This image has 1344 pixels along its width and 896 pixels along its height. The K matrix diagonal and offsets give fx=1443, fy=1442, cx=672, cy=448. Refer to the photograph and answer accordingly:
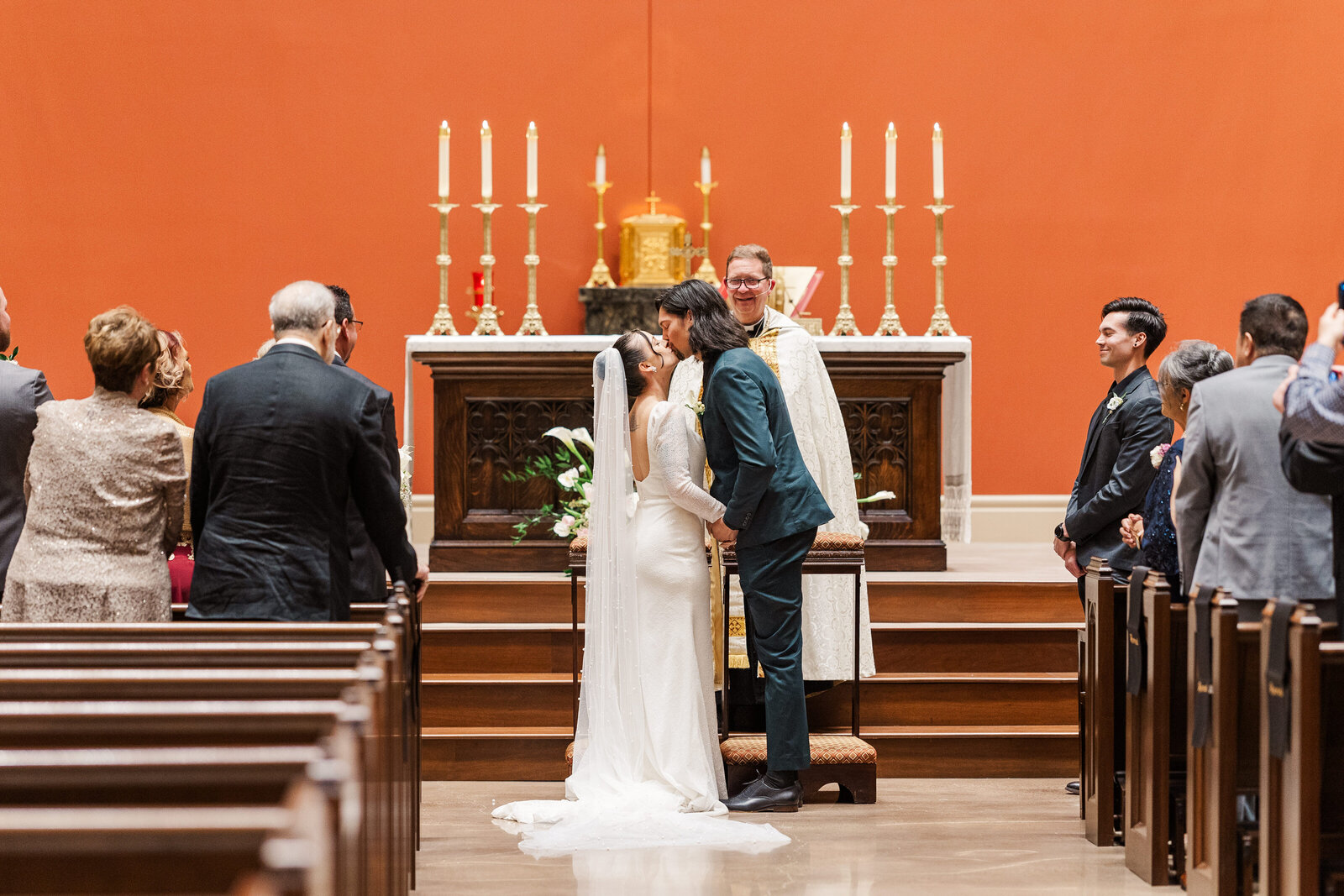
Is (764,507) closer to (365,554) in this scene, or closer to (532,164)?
(365,554)

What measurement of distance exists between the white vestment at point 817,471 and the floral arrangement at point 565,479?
0.49 metres

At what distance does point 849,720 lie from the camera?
516 centimetres

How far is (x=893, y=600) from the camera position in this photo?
564cm

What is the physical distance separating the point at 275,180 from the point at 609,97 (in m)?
1.94

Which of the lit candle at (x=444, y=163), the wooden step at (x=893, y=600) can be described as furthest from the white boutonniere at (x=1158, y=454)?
the lit candle at (x=444, y=163)

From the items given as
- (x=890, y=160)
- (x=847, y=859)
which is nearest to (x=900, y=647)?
(x=847, y=859)

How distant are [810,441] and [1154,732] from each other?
1813 mm

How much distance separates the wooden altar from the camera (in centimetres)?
609

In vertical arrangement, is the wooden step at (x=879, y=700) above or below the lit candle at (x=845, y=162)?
below

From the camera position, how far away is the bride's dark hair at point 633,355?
4.39 meters

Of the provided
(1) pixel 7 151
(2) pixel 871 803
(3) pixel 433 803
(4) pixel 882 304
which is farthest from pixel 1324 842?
(1) pixel 7 151

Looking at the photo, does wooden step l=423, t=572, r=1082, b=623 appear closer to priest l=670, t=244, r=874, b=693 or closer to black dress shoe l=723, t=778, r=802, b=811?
priest l=670, t=244, r=874, b=693

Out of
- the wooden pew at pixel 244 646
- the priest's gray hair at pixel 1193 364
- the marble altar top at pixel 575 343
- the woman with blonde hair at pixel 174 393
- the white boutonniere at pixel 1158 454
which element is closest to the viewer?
the wooden pew at pixel 244 646

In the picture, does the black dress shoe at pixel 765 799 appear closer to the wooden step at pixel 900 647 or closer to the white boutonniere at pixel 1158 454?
the wooden step at pixel 900 647
